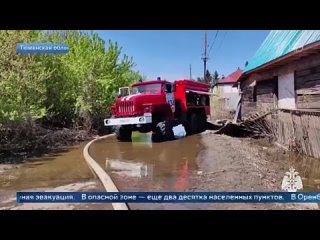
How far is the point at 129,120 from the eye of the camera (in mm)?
5633

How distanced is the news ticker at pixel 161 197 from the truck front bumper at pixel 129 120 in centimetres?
212

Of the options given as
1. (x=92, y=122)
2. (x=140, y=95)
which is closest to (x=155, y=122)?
(x=140, y=95)

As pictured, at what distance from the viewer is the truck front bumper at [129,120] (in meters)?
5.20

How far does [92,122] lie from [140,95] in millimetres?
823

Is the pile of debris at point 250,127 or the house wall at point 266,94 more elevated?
the house wall at point 266,94

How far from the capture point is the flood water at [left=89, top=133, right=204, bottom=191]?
3.67 metres

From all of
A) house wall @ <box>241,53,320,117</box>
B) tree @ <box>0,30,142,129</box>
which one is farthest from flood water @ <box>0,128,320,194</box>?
house wall @ <box>241,53,320,117</box>

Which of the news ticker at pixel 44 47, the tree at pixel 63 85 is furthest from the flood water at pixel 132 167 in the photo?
the news ticker at pixel 44 47

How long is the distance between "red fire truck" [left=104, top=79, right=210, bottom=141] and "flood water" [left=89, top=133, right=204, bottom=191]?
207 mm

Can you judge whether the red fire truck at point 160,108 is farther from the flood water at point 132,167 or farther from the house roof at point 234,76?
the house roof at point 234,76
